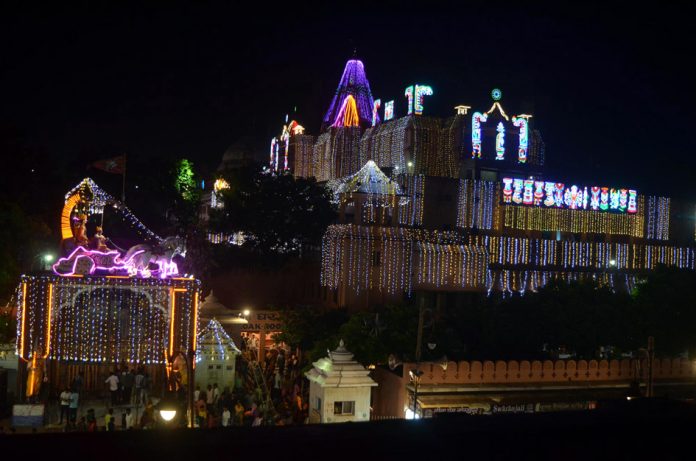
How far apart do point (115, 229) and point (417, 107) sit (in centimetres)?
2188

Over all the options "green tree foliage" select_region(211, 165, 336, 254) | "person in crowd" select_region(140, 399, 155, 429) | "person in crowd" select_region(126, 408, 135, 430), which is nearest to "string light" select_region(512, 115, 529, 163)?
"green tree foliage" select_region(211, 165, 336, 254)

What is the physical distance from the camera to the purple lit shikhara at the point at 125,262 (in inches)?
822

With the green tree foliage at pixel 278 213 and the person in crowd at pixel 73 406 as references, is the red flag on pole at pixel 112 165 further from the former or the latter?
the green tree foliage at pixel 278 213

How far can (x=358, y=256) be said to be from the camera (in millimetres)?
33625

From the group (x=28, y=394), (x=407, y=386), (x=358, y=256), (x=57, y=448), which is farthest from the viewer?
(x=358, y=256)

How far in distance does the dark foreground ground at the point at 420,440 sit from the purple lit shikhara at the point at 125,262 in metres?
18.4

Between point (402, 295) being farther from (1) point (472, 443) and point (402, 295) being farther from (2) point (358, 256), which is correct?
(1) point (472, 443)

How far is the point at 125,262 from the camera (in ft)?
→ 70.0

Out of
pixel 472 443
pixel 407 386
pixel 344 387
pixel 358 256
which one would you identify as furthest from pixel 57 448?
pixel 358 256

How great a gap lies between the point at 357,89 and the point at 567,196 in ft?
55.0

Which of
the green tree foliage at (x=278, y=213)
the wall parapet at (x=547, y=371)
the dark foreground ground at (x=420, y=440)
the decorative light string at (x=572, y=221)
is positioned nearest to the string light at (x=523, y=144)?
the decorative light string at (x=572, y=221)

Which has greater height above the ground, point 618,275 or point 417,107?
point 417,107

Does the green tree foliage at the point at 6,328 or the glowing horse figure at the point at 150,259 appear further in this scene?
the green tree foliage at the point at 6,328

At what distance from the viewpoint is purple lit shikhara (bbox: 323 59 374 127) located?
48.4m
